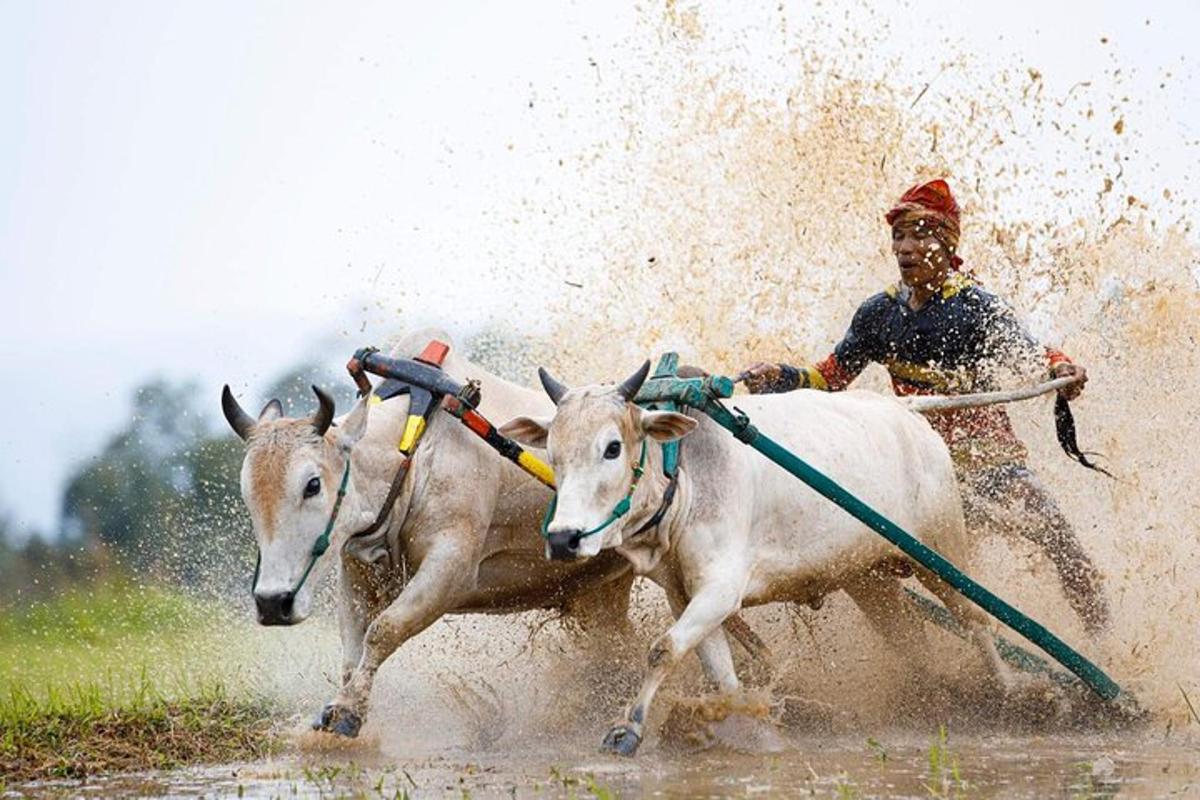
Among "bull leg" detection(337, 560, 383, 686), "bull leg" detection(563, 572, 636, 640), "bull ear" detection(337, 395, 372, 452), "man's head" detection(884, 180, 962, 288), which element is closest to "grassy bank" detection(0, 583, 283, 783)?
"bull leg" detection(337, 560, 383, 686)

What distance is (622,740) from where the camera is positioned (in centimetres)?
618

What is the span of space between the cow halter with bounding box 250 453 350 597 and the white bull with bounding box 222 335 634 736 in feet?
0.05

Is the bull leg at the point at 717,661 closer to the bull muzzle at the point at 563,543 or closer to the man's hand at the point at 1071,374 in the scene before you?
the bull muzzle at the point at 563,543

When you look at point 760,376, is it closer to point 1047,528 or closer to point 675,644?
point 1047,528

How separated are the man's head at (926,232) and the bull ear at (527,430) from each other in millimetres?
1986

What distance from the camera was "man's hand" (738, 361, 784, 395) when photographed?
7863 mm

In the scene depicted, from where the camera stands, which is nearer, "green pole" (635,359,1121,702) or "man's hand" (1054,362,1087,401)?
"green pole" (635,359,1121,702)

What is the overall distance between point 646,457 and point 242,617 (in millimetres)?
3277

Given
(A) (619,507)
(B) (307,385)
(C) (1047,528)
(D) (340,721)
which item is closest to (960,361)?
(C) (1047,528)

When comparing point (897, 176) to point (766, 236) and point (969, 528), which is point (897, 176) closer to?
point (766, 236)

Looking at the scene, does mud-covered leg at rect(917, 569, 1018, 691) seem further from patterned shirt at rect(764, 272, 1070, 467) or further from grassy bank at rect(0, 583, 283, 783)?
grassy bank at rect(0, 583, 283, 783)

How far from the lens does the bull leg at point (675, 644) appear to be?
618cm

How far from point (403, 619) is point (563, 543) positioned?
0.94 metres

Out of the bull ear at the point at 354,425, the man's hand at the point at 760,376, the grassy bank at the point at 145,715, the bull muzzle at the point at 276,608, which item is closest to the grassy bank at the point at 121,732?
the grassy bank at the point at 145,715
